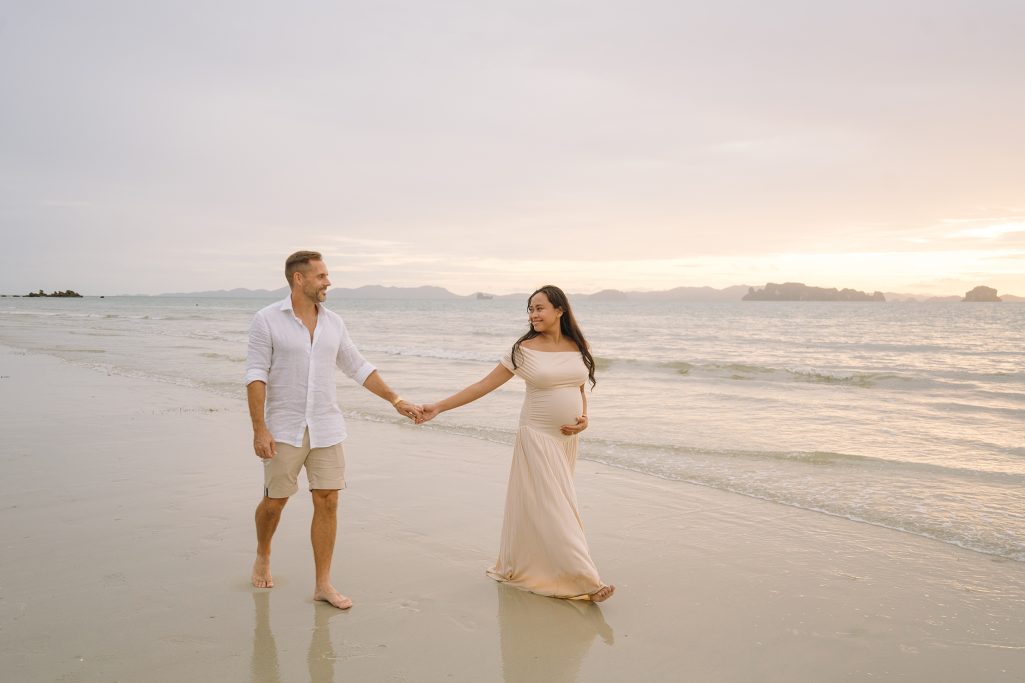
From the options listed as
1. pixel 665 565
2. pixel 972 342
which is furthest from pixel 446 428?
pixel 972 342

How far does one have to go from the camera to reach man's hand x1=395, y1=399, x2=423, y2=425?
5251mm

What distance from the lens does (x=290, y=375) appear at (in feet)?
14.5

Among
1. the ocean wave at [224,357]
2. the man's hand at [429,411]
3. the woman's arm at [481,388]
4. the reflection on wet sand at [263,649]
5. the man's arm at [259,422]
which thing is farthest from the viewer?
the ocean wave at [224,357]

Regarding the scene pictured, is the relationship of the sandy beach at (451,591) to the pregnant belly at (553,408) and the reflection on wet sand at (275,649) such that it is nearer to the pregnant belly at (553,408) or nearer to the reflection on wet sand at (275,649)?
the reflection on wet sand at (275,649)

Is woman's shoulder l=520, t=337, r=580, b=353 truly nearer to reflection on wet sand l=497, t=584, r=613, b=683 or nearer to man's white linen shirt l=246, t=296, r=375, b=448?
man's white linen shirt l=246, t=296, r=375, b=448

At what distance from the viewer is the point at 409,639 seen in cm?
409

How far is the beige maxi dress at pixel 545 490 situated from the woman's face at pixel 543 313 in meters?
0.19

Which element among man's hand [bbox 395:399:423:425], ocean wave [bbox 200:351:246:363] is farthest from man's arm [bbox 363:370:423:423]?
ocean wave [bbox 200:351:246:363]

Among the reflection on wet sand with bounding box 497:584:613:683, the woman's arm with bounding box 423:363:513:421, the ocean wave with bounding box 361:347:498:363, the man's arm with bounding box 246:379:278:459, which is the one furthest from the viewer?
the ocean wave with bounding box 361:347:498:363

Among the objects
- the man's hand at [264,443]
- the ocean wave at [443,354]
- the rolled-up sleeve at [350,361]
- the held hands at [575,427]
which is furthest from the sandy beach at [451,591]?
the ocean wave at [443,354]

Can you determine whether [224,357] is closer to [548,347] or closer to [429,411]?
[429,411]

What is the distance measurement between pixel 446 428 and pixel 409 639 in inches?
274

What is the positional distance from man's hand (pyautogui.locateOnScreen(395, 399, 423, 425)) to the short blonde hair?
121 cm

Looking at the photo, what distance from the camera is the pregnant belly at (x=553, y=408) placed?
491cm
